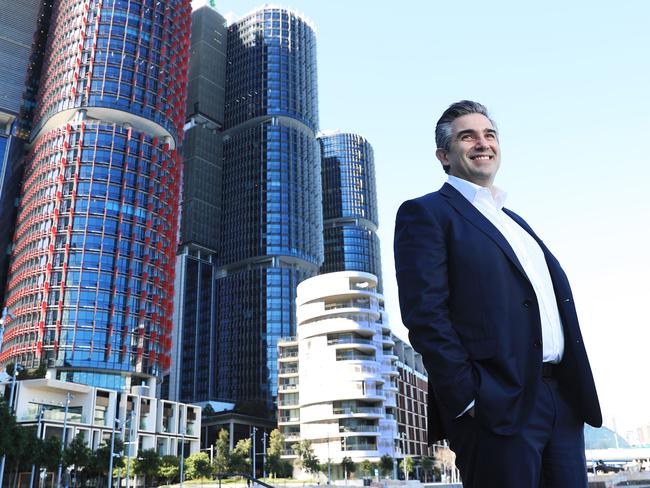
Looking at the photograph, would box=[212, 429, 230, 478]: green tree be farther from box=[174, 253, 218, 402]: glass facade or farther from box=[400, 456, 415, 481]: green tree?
box=[174, 253, 218, 402]: glass facade

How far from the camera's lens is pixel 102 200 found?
9656 cm

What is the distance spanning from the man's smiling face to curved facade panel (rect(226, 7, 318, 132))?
482ft

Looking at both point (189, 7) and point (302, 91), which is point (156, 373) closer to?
point (189, 7)

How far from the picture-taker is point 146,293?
318 feet

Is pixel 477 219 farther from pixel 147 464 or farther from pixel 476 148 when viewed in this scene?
pixel 147 464

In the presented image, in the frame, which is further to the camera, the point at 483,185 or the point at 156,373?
the point at 156,373

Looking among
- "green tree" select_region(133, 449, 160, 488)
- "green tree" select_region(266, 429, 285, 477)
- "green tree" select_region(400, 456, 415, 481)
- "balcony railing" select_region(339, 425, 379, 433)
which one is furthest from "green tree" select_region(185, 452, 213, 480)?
"green tree" select_region(400, 456, 415, 481)

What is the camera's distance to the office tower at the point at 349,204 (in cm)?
16738

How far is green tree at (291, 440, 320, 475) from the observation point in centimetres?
7475

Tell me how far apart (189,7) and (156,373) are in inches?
2650

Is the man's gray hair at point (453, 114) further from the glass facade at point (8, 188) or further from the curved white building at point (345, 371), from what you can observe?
the glass facade at point (8, 188)

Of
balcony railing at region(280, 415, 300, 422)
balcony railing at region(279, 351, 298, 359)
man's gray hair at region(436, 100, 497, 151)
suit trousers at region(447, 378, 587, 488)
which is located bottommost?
suit trousers at region(447, 378, 587, 488)

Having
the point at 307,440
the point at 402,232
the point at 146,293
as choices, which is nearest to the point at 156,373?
the point at 146,293

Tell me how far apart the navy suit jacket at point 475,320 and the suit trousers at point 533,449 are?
8 cm
